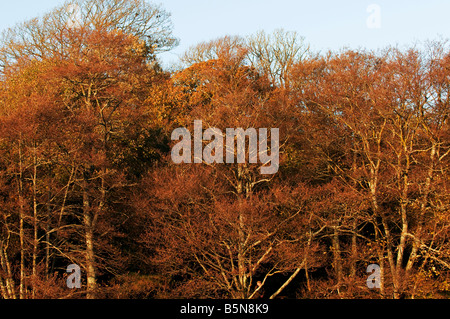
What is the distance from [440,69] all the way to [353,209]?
24.5 feet

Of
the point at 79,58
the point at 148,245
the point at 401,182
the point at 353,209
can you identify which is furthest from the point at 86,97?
the point at 401,182

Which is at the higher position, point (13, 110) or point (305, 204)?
point (13, 110)

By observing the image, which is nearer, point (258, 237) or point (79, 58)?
point (258, 237)

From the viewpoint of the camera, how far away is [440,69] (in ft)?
81.0

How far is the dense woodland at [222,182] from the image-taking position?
81.8 feet

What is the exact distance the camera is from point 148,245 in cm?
2848

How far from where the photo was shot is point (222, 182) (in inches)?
1151

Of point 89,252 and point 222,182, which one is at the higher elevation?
point 222,182

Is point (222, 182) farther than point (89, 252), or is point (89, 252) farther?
point (222, 182)

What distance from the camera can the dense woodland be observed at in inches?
982
